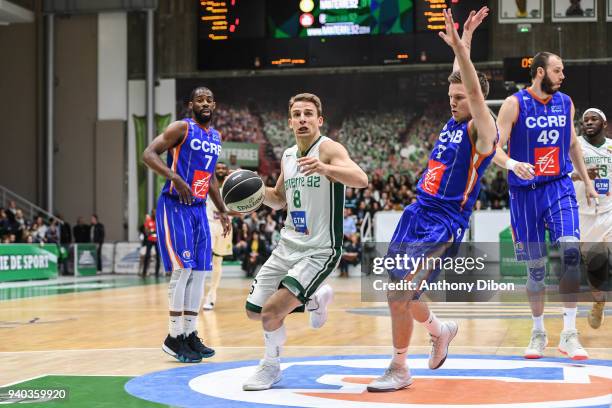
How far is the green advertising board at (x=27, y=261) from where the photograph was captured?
19.2 meters

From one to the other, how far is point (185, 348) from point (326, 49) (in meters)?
19.0

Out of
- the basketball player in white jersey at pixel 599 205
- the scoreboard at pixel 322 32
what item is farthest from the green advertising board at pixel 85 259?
the basketball player in white jersey at pixel 599 205

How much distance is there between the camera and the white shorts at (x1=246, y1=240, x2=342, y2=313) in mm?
5461

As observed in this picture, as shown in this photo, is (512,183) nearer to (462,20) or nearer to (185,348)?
(185,348)

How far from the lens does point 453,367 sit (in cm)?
626

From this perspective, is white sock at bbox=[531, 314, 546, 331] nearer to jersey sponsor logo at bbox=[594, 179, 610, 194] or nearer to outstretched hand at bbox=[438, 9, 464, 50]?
jersey sponsor logo at bbox=[594, 179, 610, 194]

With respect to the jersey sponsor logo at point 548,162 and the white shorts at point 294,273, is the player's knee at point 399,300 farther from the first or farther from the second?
the jersey sponsor logo at point 548,162

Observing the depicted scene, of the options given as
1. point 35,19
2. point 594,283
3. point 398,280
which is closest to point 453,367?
point 398,280

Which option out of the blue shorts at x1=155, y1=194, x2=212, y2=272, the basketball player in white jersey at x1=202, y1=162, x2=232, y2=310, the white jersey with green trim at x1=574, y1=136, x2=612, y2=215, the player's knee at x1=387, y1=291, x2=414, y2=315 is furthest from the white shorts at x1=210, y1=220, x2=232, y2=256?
the player's knee at x1=387, y1=291, x2=414, y2=315

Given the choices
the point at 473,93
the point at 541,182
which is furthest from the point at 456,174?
the point at 541,182

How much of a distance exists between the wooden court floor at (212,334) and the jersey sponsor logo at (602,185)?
4.67 ft

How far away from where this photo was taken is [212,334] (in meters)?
8.98

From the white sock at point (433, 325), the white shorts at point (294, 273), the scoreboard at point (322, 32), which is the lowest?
the white sock at point (433, 325)

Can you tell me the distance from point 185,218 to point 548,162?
2885mm
